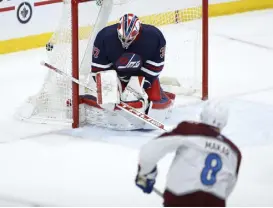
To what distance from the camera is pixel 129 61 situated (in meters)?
4.99

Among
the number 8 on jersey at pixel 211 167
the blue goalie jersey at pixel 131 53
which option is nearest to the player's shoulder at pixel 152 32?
the blue goalie jersey at pixel 131 53

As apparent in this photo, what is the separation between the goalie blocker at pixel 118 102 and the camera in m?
4.96

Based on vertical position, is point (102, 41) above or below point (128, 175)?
above

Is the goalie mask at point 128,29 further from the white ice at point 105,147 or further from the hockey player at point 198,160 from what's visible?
the hockey player at point 198,160

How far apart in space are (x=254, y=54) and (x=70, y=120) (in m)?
2.19

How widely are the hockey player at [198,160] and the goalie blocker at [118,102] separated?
5.84 feet

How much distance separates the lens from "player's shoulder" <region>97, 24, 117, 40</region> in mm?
4969

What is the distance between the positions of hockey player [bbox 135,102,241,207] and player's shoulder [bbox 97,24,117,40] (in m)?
1.84

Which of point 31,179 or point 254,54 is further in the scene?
point 254,54

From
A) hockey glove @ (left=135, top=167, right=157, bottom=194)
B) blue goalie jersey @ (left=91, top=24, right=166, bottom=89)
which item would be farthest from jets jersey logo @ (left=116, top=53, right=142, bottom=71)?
hockey glove @ (left=135, top=167, right=157, bottom=194)

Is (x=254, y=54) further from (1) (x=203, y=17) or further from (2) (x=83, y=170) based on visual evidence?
(2) (x=83, y=170)

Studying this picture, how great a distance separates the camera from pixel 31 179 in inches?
171

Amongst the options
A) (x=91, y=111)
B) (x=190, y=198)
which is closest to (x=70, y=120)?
(x=91, y=111)

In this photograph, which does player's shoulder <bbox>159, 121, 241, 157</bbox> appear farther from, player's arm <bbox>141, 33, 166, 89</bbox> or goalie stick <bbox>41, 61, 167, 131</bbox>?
player's arm <bbox>141, 33, 166, 89</bbox>
